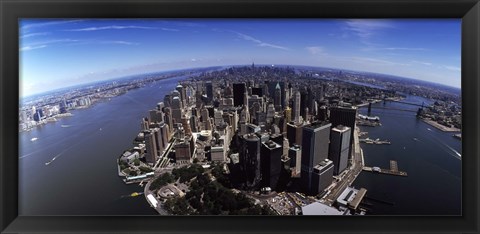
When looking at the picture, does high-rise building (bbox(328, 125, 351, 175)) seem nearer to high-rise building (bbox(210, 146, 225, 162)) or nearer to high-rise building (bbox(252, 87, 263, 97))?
high-rise building (bbox(252, 87, 263, 97))

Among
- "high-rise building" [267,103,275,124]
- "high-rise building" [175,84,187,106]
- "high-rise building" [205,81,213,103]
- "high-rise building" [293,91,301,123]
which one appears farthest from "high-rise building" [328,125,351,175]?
"high-rise building" [175,84,187,106]

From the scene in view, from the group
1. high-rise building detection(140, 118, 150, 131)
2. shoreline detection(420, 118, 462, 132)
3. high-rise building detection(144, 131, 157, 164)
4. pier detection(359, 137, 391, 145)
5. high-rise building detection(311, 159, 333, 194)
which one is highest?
shoreline detection(420, 118, 462, 132)

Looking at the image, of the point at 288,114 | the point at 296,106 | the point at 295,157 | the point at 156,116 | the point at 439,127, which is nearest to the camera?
the point at 439,127

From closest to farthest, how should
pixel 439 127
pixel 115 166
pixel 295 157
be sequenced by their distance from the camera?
pixel 439 127, pixel 115 166, pixel 295 157

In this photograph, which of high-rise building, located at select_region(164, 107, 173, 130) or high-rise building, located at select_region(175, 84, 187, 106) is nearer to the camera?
high-rise building, located at select_region(175, 84, 187, 106)

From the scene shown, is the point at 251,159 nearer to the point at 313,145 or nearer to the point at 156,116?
the point at 313,145

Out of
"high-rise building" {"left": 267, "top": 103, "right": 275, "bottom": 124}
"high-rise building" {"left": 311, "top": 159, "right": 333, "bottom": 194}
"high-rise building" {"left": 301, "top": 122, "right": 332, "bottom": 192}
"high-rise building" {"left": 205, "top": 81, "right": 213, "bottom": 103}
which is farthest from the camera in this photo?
"high-rise building" {"left": 267, "top": 103, "right": 275, "bottom": 124}

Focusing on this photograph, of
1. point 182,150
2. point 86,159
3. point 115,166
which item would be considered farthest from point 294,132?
point 86,159
